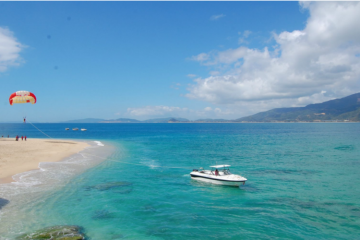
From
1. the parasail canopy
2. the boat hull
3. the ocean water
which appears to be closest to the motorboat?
the boat hull

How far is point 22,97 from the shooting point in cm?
3941

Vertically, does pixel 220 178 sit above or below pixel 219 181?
above

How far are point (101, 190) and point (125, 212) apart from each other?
6394 millimetres

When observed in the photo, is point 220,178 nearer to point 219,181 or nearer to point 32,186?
point 219,181

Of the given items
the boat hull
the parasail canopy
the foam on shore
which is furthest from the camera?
the parasail canopy

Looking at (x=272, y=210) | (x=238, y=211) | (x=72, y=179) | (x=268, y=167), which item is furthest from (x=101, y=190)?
(x=268, y=167)

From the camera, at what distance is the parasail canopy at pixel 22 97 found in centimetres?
3781

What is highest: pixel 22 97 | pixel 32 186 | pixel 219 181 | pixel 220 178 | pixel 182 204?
pixel 22 97

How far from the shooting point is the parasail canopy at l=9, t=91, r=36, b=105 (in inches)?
1489

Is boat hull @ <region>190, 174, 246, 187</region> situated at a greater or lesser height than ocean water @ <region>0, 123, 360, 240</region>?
greater

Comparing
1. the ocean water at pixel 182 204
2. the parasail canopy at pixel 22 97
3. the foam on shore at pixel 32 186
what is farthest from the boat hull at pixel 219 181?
the parasail canopy at pixel 22 97

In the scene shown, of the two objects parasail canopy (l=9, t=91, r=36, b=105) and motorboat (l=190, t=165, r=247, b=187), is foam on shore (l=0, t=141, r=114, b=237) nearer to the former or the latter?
parasail canopy (l=9, t=91, r=36, b=105)

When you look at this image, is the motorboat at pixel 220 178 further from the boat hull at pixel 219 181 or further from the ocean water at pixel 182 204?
the ocean water at pixel 182 204

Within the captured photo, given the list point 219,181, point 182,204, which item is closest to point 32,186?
point 182,204
